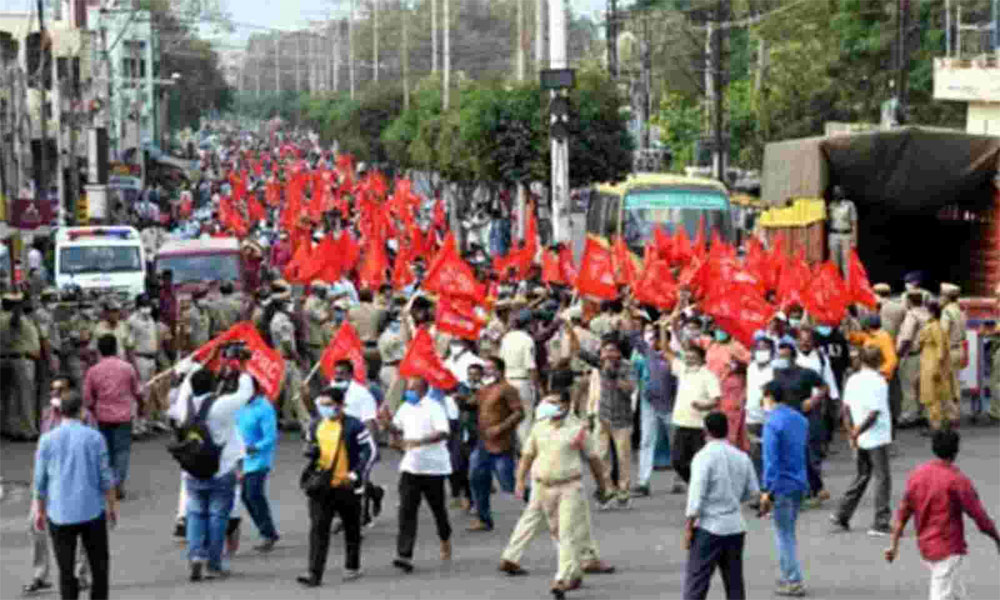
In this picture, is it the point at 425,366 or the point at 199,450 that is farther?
the point at 425,366

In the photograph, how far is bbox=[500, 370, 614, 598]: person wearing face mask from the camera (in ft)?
53.5

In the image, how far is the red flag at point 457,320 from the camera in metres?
22.6

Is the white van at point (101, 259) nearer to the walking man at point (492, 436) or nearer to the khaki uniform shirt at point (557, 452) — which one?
the walking man at point (492, 436)

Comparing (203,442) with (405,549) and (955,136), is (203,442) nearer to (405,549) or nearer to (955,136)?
(405,549)

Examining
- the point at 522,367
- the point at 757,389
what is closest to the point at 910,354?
the point at 522,367

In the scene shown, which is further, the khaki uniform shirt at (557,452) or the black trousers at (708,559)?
the khaki uniform shirt at (557,452)

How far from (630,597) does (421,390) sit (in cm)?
240

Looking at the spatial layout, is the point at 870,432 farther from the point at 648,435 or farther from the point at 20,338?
the point at 20,338

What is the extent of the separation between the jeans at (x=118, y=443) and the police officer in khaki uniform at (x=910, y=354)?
26.8 feet

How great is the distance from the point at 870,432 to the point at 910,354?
23.8 feet

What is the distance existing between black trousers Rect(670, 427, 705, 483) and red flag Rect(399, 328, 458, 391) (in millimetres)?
1947

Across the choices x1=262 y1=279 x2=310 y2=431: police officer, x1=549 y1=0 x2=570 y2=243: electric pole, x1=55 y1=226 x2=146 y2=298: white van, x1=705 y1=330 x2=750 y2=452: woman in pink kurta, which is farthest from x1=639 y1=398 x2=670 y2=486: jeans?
x1=549 y1=0 x2=570 y2=243: electric pole

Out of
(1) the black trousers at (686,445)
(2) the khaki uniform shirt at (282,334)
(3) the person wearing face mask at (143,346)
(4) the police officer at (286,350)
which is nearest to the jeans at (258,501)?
(1) the black trousers at (686,445)

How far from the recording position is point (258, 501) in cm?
1823
